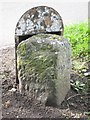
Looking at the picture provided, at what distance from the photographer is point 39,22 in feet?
14.3

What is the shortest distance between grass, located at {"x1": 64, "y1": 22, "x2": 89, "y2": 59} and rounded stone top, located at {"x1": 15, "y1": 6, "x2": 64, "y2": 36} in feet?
3.71

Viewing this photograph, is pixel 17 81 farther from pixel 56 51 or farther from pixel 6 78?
pixel 56 51

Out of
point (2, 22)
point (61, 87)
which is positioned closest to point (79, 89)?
point (61, 87)

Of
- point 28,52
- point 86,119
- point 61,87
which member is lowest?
point 86,119

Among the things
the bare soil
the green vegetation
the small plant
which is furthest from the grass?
the bare soil

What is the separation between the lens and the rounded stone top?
14.1ft

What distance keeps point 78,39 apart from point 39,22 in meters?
1.70

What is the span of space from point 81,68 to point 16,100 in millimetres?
1233

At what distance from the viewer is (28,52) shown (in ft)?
12.9

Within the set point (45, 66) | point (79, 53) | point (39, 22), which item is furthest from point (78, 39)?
point (45, 66)

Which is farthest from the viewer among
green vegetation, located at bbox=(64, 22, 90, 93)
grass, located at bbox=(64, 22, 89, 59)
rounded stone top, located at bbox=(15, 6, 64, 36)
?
grass, located at bbox=(64, 22, 89, 59)

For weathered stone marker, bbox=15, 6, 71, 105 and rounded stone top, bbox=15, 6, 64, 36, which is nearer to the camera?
weathered stone marker, bbox=15, 6, 71, 105

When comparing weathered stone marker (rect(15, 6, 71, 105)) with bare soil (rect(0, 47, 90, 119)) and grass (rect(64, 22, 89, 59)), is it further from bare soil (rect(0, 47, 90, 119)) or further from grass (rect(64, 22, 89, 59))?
grass (rect(64, 22, 89, 59))

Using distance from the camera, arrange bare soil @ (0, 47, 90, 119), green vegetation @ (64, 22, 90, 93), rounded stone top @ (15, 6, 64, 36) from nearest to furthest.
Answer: bare soil @ (0, 47, 90, 119), rounded stone top @ (15, 6, 64, 36), green vegetation @ (64, 22, 90, 93)
